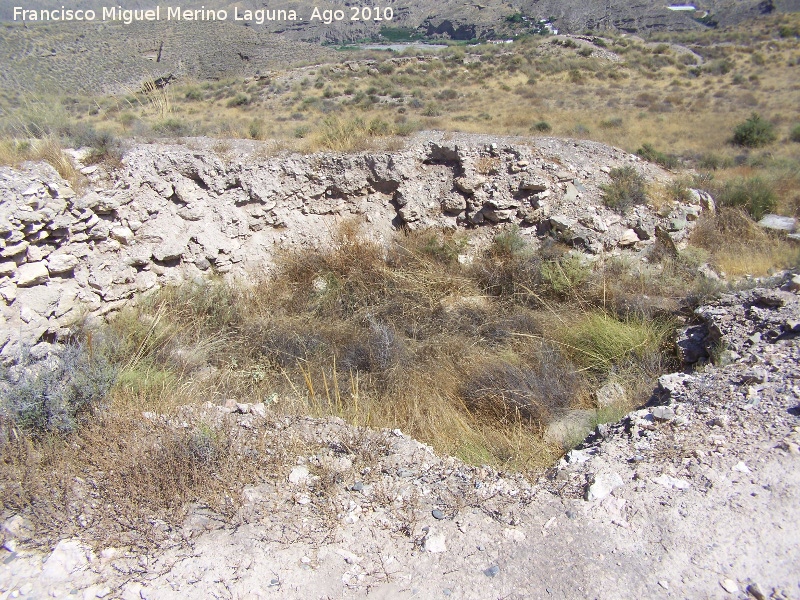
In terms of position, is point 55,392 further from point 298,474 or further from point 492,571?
point 492,571

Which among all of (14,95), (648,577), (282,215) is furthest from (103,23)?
(648,577)

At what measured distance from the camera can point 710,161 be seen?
11.5m

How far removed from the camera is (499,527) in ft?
8.82

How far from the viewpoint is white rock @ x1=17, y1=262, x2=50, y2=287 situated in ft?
16.2

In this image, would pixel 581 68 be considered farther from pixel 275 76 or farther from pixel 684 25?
pixel 684 25

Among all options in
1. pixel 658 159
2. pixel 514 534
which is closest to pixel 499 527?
pixel 514 534

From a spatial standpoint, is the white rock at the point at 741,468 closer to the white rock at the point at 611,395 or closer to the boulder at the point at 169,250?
the white rock at the point at 611,395

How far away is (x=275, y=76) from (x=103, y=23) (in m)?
14.4

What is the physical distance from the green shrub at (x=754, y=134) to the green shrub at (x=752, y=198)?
6.40 metres

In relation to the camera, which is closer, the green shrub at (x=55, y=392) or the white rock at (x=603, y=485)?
the white rock at (x=603, y=485)

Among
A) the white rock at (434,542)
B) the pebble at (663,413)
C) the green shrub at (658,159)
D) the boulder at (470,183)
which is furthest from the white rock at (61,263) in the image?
the green shrub at (658,159)

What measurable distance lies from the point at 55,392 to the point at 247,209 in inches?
168

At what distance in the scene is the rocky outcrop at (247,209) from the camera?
511cm

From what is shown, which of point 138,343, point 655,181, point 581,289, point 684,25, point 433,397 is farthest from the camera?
point 684,25
